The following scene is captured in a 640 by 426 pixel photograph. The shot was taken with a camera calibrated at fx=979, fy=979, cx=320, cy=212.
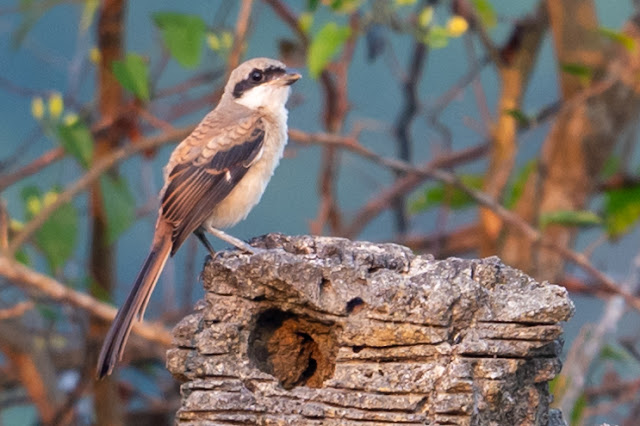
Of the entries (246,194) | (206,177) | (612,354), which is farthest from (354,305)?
(612,354)

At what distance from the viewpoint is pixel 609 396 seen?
6359 millimetres

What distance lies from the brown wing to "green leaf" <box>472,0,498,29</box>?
2078 mm

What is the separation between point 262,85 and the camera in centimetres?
354

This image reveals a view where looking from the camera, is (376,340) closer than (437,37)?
Yes

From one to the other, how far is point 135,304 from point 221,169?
Result: 0.62m

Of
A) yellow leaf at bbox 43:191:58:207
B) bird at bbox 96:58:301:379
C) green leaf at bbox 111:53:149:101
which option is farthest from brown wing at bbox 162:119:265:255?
yellow leaf at bbox 43:191:58:207

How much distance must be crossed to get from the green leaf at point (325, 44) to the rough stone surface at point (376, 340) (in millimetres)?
1933

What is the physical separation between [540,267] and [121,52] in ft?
9.24

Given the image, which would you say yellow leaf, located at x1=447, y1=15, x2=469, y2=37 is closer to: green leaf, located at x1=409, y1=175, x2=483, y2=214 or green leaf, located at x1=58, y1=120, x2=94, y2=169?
green leaf, located at x1=409, y1=175, x2=483, y2=214

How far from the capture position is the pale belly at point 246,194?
3.30m

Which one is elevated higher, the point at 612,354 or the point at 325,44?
the point at 325,44

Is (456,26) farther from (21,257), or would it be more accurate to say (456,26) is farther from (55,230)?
(21,257)

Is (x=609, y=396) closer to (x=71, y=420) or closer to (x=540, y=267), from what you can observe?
(x=540, y=267)

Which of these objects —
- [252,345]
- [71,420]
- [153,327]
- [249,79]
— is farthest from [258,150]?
[71,420]
